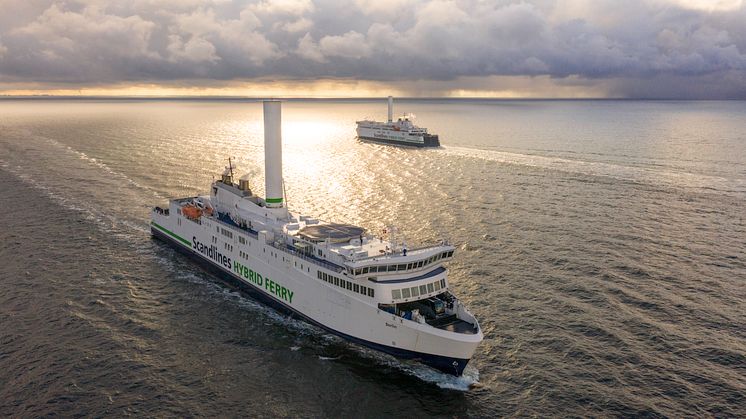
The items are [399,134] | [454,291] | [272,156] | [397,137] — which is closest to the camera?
[454,291]

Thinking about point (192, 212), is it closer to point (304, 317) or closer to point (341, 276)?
point (304, 317)

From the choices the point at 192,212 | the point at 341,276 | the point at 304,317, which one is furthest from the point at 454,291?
the point at 192,212

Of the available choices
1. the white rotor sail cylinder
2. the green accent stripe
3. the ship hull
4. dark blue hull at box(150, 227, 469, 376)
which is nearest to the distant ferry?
the ship hull

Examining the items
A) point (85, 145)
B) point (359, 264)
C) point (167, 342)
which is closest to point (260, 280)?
point (167, 342)

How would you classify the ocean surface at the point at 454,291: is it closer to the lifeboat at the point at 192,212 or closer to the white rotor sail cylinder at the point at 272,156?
the lifeboat at the point at 192,212

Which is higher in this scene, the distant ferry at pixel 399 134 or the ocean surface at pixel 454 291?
the distant ferry at pixel 399 134

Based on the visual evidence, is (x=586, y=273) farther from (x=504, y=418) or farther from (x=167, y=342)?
(x=167, y=342)

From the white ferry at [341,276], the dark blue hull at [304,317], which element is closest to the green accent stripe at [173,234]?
the dark blue hull at [304,317]
